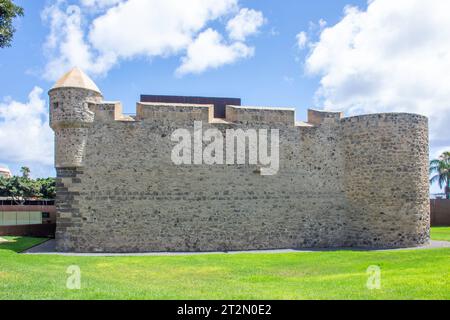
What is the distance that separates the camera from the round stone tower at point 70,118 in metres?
16.0

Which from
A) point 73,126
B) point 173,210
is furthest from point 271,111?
point 73,126

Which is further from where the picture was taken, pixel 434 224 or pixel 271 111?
pixel 434 224

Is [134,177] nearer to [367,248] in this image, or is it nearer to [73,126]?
[73,126]

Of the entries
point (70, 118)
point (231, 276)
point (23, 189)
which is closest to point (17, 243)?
point (70, 118)

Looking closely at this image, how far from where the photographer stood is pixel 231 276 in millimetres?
11117

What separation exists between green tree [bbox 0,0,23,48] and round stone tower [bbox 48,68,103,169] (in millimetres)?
2975

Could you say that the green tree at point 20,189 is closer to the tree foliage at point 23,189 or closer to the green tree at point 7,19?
the tree foliage at point 23,189

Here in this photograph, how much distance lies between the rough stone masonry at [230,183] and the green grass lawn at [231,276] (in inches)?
78.4

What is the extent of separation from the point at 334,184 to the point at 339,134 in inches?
90.0

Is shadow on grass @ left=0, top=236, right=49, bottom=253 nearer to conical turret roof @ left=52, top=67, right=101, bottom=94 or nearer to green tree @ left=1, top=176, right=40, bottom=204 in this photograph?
conical turret roof @ left=52, top=67, right=101, bottom=94

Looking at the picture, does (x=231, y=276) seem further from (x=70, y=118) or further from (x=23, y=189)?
(x=23, y=189)

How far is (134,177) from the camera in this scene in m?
16.5

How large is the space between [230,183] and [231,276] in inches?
254
